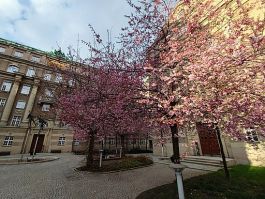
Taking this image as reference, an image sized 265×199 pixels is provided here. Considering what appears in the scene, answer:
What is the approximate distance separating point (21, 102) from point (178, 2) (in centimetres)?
3393

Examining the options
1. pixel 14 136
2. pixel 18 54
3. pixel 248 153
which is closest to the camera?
pixel 248 153

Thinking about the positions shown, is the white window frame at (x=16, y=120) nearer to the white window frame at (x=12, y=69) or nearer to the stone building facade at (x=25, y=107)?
the stone building facade at (x=25, y=107)

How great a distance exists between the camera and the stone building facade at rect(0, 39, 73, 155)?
28688mm

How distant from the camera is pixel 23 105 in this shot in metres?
32.0

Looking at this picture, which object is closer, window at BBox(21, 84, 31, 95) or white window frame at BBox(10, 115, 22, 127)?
white window frame at BBox(10, 115, 22, 127)

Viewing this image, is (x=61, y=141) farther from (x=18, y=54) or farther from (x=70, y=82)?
(x=18, y=54)

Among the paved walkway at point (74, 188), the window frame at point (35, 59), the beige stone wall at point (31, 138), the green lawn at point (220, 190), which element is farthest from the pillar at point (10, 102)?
the green lawn at point (220, 190)

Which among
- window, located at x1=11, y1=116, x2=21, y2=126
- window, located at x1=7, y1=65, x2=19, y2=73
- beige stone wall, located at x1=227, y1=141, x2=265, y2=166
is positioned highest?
window, located at x1=7, y1=65, x2=19, y2=73

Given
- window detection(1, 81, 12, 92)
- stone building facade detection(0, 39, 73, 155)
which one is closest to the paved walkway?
stone building facade detection(0, 39, 73, 155)

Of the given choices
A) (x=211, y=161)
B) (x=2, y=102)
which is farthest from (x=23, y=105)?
(x=211, y=161)

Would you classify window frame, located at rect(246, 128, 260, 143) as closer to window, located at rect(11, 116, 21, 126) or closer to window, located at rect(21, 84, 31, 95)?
window, located at rect(11, 116, 21, 126)

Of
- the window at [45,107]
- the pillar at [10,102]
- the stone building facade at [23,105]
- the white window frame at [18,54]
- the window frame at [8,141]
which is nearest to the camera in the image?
the window frame at [8,141]

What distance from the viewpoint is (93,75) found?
1366 cm

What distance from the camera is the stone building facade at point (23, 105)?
2869cm
